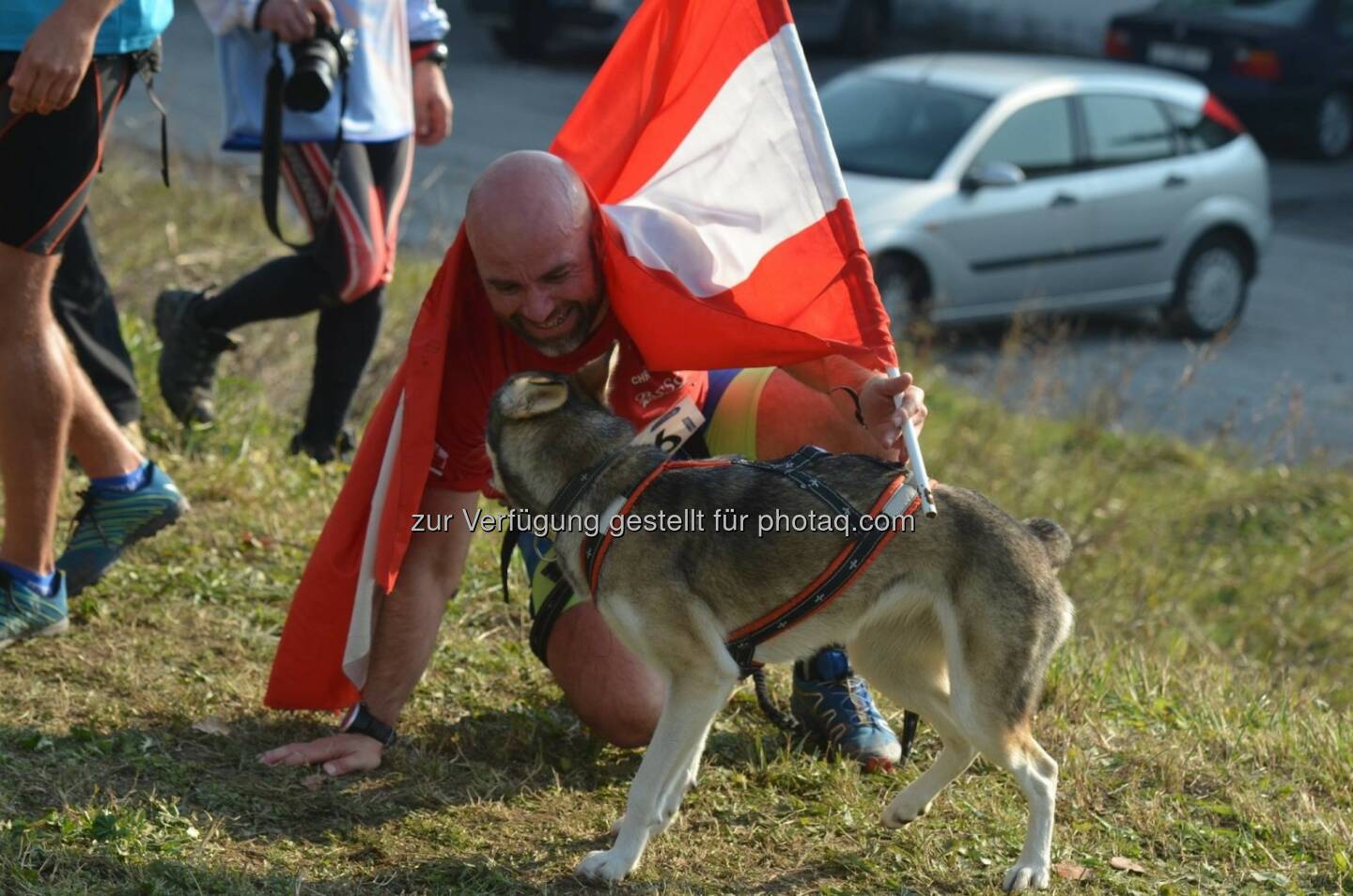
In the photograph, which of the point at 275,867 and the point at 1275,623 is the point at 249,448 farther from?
the point at 1275,623

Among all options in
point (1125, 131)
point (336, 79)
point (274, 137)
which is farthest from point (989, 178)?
point (274, 137)

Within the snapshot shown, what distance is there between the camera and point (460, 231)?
3889 mm

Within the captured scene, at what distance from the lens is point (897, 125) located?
33.1 feet

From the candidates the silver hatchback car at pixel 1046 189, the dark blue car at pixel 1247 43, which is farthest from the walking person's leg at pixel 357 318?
the dark blue car at pixel 1247 43

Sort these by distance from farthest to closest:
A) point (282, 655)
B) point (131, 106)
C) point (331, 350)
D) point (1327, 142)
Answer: point (1327, 142) → point (131, 106) → point (331, 350) → point (282, 655)

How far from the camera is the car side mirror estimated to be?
384 inches

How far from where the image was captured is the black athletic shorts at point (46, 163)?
3.91 metres

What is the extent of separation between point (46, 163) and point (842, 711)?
2.49 metres

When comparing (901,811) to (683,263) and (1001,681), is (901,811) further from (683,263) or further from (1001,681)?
(683,263)

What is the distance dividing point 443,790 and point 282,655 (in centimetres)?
54

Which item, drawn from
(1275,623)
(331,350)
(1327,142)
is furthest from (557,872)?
(1327,142)

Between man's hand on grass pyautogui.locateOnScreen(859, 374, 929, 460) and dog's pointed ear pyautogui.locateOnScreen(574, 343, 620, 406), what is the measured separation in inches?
23.0

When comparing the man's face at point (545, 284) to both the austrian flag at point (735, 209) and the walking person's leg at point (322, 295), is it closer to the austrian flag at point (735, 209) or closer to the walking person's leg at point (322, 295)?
the austrian flag at point (735, 209)

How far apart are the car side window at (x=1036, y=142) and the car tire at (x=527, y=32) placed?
8.66 m
